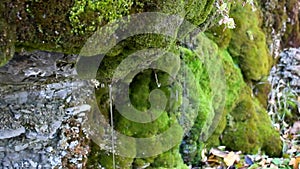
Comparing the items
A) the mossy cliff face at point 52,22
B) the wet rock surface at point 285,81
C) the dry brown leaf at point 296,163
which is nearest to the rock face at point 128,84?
the mossy cliff face at point 52,22

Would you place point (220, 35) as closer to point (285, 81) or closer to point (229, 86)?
point (229, 86)

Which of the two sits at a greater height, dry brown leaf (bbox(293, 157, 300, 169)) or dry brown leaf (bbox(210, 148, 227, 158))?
dry brown leaf (bbox(210, 148, 227, 158))

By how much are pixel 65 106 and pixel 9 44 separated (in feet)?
2.62

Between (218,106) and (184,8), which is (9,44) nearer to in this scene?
(184,8)

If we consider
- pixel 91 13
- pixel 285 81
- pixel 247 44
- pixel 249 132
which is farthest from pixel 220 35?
pixel 91 13

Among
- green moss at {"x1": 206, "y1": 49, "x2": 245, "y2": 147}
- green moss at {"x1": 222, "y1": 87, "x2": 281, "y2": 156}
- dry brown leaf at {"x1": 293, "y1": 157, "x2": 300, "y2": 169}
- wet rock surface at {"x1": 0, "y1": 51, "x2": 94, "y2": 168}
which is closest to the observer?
wet rock surface at {"x1": 0, "y1": 51, "x2": 94, "y2": 168}

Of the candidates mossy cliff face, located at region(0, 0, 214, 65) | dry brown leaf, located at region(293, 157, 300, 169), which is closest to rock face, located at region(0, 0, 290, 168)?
mossy cliff face, located at region(0, 0, 214, 65)

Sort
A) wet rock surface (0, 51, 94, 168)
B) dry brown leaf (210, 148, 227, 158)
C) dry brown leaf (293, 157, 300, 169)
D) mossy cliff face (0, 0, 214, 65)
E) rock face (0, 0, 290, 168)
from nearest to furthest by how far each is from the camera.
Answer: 1. mossy cliff face (0, 0, 214, 65)
2. rock face (0, 0, 290, 168)
3. wet rock surface (0, 51, 94, 168)
4. dry brown leaf (293, 157, 300, 169)
5. dry brown leaf (210, 148, 227, 158)

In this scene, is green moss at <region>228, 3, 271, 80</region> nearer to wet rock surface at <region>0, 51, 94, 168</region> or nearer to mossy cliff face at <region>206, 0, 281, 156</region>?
mossy cliff face at <region>206, 0, 281, 156</region>

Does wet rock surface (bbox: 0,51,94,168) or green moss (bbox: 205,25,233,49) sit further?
green moss (bbox: 205,25,233,49)

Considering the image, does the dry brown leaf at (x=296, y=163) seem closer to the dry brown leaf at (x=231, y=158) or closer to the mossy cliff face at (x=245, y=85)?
the dry brown leaf at (x=231, y=158)

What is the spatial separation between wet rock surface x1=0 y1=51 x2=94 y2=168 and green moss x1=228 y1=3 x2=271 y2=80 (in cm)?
202

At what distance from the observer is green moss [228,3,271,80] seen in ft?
12.8

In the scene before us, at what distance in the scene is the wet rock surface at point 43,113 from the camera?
1821mm
